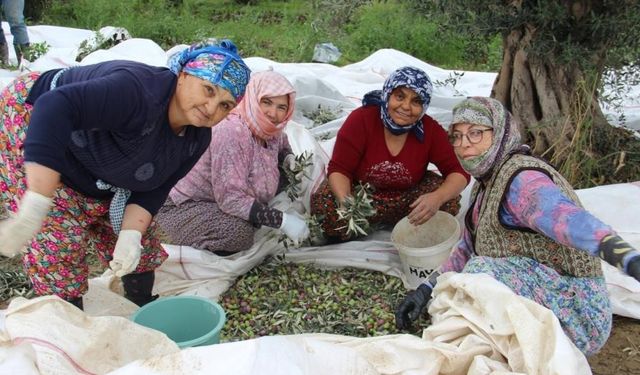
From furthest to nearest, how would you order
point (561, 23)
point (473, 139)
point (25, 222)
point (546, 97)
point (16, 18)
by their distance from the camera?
1. point (16, 18)
2. point (546, 97)
3. point (561, 23)
4. point (473, 139)
5. point (25, 222)

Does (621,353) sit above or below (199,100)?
below

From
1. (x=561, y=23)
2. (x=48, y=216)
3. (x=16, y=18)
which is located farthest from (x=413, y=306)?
(x=16, y=18)

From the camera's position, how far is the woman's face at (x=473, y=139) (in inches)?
85.3

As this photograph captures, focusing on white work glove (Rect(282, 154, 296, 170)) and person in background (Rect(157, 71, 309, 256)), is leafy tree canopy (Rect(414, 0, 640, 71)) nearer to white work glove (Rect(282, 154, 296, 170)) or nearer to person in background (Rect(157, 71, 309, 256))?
person in background (Rect(157, 71, 309, 256))

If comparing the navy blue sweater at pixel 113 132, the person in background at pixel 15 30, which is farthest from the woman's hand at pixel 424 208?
the person in background at pixel 15 30

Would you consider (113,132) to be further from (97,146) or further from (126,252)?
(126,252)

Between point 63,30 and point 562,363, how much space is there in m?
6.11

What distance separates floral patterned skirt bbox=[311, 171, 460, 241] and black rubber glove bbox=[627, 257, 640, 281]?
64.1 inches

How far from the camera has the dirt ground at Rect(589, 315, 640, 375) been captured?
7.86 feet

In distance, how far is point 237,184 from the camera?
282cm

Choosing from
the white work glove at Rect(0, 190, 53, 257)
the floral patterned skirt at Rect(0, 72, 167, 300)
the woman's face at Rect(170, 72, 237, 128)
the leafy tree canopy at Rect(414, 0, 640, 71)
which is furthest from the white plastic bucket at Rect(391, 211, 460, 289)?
the white work glove at Rect(0, 190, 53, 257)

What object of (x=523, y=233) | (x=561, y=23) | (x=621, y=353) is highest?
(x=561, y=23)

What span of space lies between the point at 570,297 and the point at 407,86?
4.11ft

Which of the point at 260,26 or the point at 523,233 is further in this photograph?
the point at 260,26
